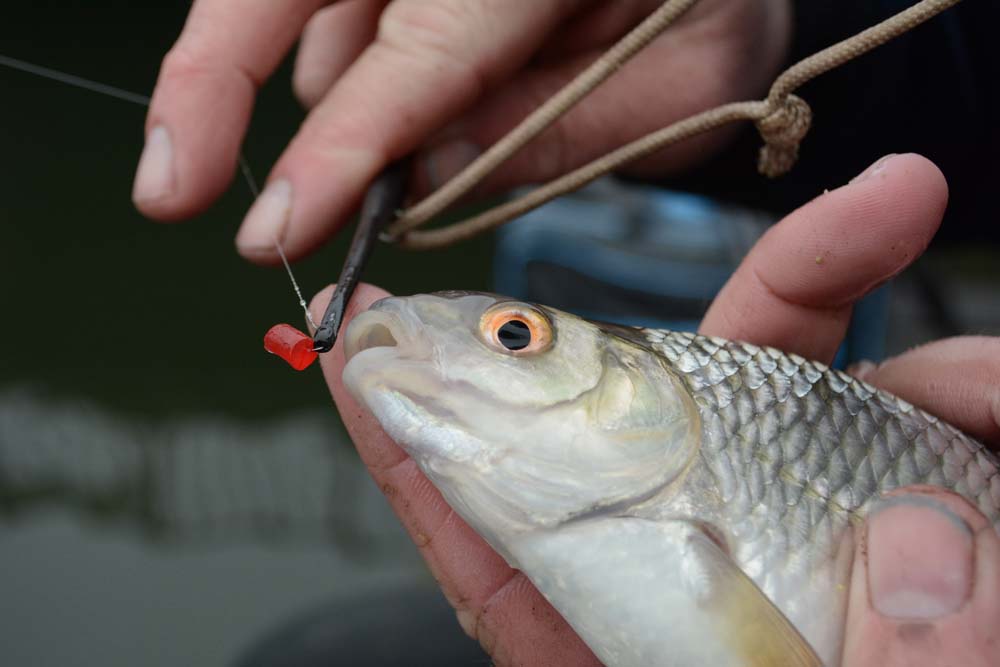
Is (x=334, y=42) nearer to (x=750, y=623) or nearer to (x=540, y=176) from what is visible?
(x=540, y=176)

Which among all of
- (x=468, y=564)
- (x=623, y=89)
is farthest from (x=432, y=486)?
(x=623, y=89)

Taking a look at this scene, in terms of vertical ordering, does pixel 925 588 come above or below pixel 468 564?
above

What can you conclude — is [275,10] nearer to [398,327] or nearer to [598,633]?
[398,327]

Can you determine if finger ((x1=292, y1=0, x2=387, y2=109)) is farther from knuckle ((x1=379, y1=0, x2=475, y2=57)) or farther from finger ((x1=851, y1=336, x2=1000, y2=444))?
finger ((x1=851, y1=336, x2=1000, y2=444))

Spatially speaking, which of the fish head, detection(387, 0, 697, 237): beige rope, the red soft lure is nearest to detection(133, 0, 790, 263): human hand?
detection(387, 0, 697, 237): beige rope

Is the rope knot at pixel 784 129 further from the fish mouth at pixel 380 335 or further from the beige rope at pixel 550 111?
the fish mouth at pixel 380 335
